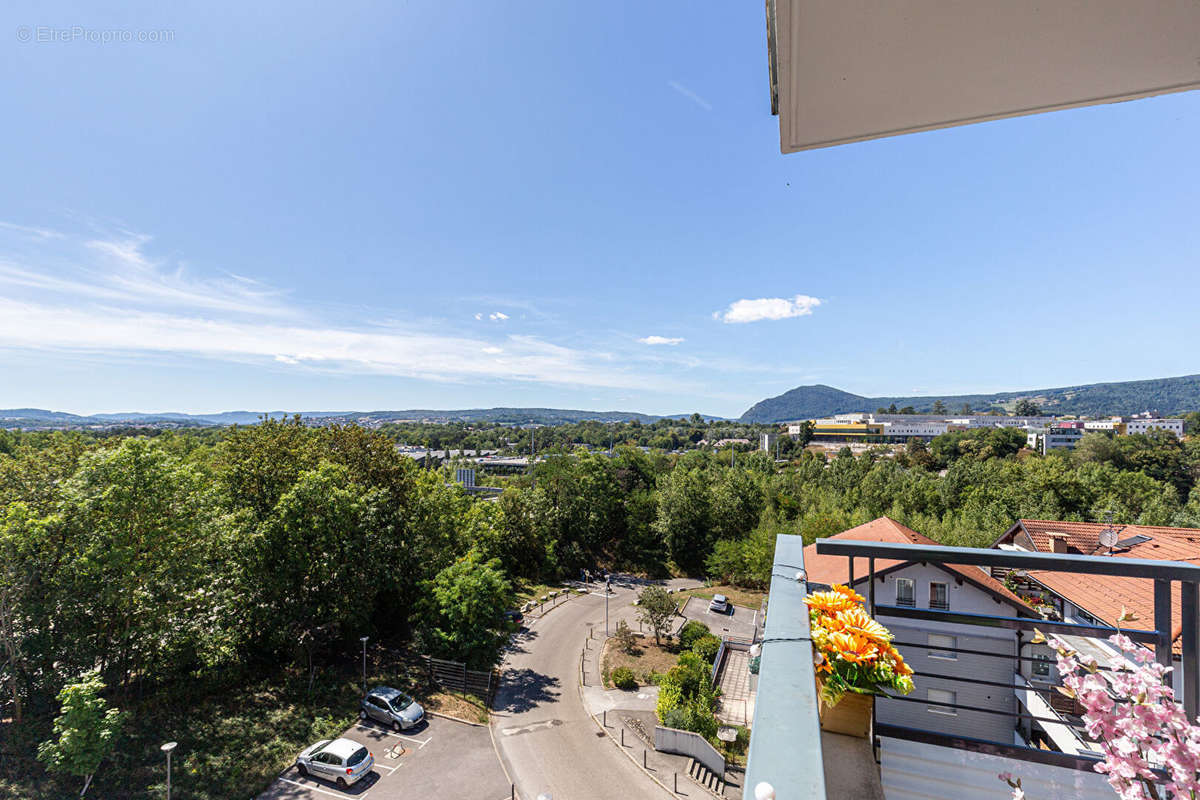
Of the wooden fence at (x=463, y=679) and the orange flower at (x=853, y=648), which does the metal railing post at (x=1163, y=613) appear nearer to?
the orange flower at (x=853, y=648)

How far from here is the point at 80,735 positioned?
773 centimetres

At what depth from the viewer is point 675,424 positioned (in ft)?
453

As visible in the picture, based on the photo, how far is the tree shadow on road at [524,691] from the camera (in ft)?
40.8

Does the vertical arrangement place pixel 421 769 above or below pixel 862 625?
below

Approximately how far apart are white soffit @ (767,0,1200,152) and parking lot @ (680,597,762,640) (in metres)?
18.2

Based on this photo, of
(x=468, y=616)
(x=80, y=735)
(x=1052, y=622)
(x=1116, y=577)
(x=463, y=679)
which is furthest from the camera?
(x=463, y=679)

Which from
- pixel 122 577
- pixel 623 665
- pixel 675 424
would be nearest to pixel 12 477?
pixel 122 577

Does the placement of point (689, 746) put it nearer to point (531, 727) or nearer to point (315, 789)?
point (531, 727)

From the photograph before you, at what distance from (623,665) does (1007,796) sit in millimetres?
14437

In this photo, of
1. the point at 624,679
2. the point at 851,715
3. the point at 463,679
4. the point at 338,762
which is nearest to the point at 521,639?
the point at 463,679

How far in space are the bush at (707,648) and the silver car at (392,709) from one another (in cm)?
793

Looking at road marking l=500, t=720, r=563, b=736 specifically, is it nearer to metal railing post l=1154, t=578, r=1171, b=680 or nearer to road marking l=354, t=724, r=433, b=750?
road marking l=354, t=724, r=433, b=750

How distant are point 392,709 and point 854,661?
12437 mm

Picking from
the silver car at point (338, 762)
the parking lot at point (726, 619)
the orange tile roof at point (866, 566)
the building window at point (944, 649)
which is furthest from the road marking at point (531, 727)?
the building window at point (944, 649)
